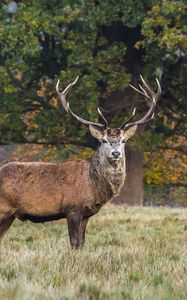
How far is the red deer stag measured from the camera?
1096 cm

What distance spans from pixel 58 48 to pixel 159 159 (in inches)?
Answer: 413

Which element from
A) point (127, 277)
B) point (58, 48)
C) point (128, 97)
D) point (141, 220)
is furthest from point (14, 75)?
point (127, 277)

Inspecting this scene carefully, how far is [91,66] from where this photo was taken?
20828mm

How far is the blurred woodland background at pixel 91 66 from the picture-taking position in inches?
795

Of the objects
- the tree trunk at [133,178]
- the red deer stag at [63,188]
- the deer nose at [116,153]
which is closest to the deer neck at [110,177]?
the red deer stag at [63,188]

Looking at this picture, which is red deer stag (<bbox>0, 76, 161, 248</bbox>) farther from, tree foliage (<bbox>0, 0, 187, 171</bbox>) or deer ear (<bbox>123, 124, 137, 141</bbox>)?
tree foliage (<bbox>0, 0, 187, 171</bbox>)

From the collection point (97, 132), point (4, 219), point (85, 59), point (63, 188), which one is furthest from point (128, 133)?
point (85, 59)

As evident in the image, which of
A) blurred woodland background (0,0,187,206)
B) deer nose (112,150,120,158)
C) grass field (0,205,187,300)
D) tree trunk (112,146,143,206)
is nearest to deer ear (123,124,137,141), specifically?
deer nose (112,150,120,158)

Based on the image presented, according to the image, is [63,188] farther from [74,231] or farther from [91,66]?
[91,66]

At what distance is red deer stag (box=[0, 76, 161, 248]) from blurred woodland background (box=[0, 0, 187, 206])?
8530 mm

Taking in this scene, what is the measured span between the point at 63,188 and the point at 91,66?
10078 mm

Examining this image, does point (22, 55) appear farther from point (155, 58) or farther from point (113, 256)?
point (113, 256)

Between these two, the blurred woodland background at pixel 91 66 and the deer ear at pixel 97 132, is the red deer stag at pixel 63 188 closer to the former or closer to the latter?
the deer ear at pixel 97 132

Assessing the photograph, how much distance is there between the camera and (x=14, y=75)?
72.9 feet
